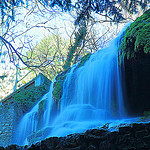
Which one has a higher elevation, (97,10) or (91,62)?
(97,10)

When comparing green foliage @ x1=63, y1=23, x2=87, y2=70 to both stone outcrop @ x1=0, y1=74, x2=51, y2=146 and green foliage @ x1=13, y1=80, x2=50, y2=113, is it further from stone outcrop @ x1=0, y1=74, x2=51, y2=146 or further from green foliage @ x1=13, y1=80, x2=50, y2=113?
green foliage @ x1=13, y1=80, x2=50, y2=113

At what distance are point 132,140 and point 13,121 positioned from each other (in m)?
9.79

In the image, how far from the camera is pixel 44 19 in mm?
14430

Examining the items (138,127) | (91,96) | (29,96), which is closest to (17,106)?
(29,96)

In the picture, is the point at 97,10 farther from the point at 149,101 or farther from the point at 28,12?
the point at 28,12

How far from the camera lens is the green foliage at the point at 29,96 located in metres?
10.8

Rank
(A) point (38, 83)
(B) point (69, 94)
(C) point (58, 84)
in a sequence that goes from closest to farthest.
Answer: (B) point (69, 94), (C) point (58, 84), (A) point (38, 83)

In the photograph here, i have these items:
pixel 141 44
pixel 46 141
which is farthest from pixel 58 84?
pixel 46 141

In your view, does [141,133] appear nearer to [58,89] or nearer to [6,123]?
[58,89]

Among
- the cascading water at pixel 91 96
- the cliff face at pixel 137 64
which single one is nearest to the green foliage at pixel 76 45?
the cascading water at pixel 91 96

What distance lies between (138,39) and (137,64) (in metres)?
0.77

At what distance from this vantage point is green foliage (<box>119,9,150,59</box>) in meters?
4.13

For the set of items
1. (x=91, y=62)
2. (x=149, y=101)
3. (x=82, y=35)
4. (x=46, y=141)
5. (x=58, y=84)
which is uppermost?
(x=82, y=35)

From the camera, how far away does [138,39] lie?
425 centimetres
